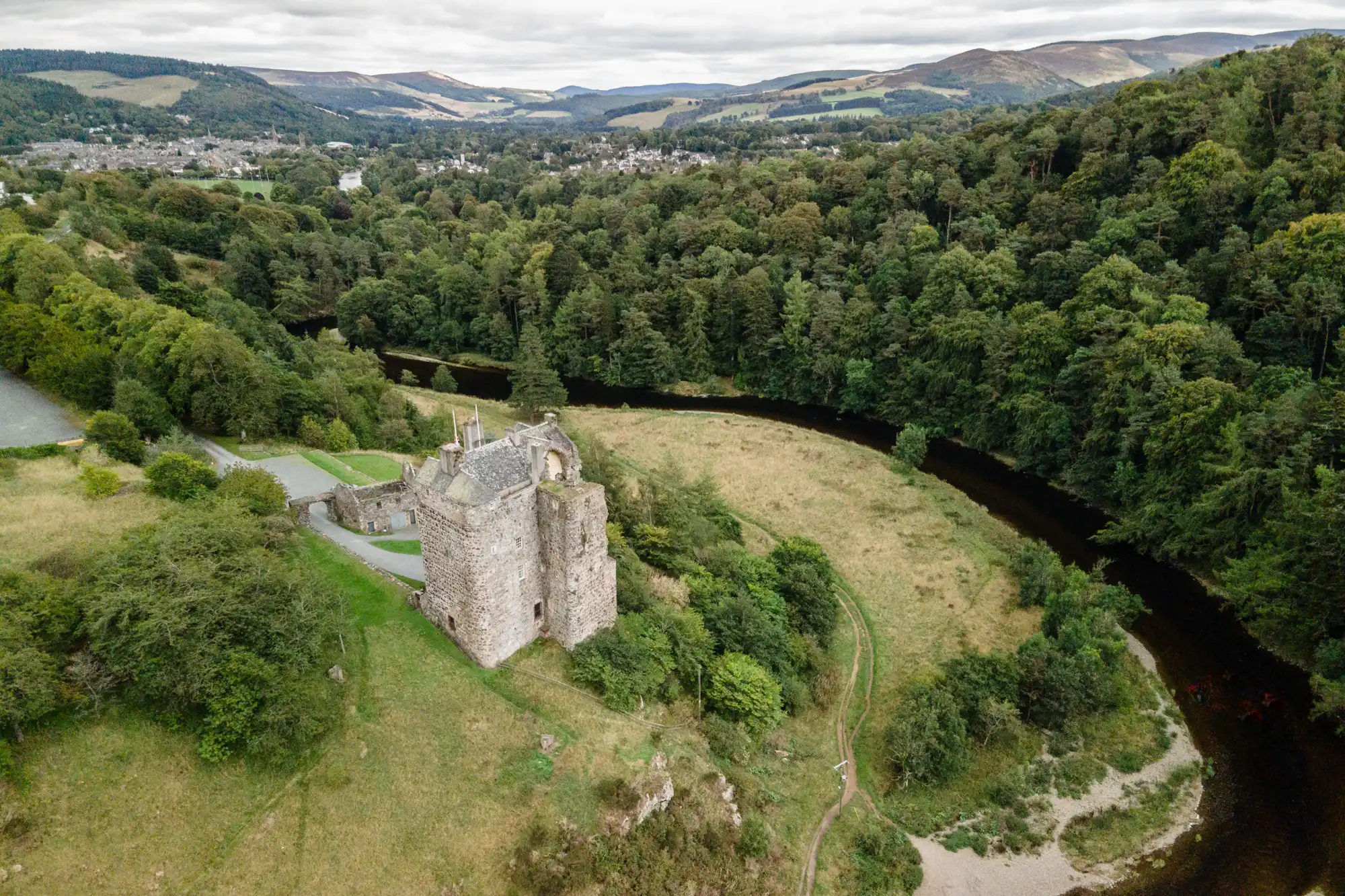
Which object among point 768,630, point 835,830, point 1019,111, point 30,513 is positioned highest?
point 1019,111

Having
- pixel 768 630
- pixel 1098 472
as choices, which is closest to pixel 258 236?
pixel 768 630

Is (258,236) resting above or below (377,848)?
above

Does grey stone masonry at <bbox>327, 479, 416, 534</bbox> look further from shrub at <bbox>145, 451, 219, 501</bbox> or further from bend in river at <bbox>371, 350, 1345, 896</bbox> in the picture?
bend in river at <bbox>371, 350, 1345, 896</bbox>

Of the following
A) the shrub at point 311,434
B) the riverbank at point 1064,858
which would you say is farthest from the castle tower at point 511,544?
the shrub at point 311,434

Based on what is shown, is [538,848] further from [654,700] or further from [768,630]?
[768,630]

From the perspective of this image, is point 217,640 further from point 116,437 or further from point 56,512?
point 116,437

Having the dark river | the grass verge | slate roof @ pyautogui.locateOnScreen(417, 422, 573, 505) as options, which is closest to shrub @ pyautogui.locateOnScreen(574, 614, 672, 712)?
slate roof @ pyautogui.locateOnScreen(417, 422, 573, 505)
